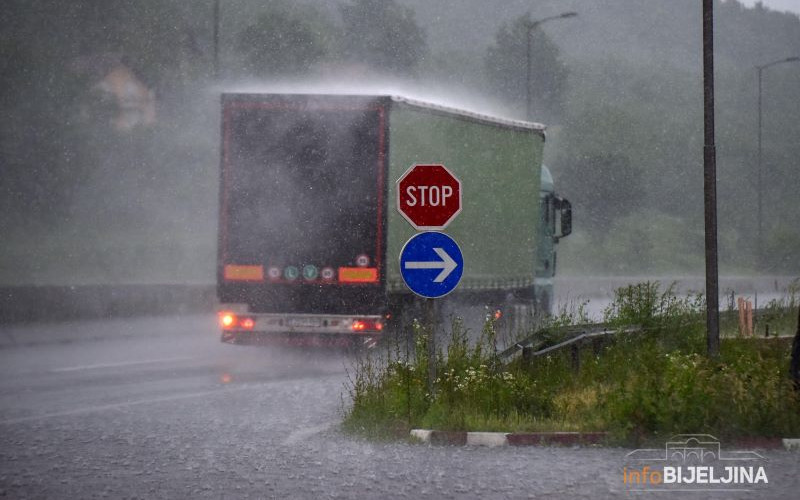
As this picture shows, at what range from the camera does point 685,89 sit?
147875 millimetres

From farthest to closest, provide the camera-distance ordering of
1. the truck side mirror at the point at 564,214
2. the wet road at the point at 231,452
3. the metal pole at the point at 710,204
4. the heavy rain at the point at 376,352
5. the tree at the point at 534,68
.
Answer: the tree at the point at 534,68
the truck side mirror at the point at 564,214
the metal pole at the point at 710,204
the heavy rain at the point at 376,352
the wet road at the point at 231,452

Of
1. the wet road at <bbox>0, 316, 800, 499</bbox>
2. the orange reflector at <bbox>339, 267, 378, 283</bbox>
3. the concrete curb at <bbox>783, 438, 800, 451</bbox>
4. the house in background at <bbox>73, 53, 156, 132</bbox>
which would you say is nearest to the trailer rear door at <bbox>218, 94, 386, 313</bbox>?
the orange reflector at <bbox>339, 267, 378, 283</bbox>

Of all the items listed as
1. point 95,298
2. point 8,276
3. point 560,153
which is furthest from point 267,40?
point 95,298

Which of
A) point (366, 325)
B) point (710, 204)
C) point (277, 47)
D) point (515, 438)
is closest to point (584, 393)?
point (515, 438)

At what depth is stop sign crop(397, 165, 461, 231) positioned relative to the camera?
411 inches

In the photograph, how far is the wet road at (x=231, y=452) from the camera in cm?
758

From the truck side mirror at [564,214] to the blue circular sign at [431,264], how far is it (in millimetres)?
11352

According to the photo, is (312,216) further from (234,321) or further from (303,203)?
(234,321)

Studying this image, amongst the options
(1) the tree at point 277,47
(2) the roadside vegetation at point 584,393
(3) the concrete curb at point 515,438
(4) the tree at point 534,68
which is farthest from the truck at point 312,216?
(4) the tree at point 534,68

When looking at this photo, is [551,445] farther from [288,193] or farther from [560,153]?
[560,153]

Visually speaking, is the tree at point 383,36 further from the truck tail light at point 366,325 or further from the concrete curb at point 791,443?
the concrete curb at point 791,443

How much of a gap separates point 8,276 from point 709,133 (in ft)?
111

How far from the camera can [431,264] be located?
10.4 metres

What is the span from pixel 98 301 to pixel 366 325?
10.7m
